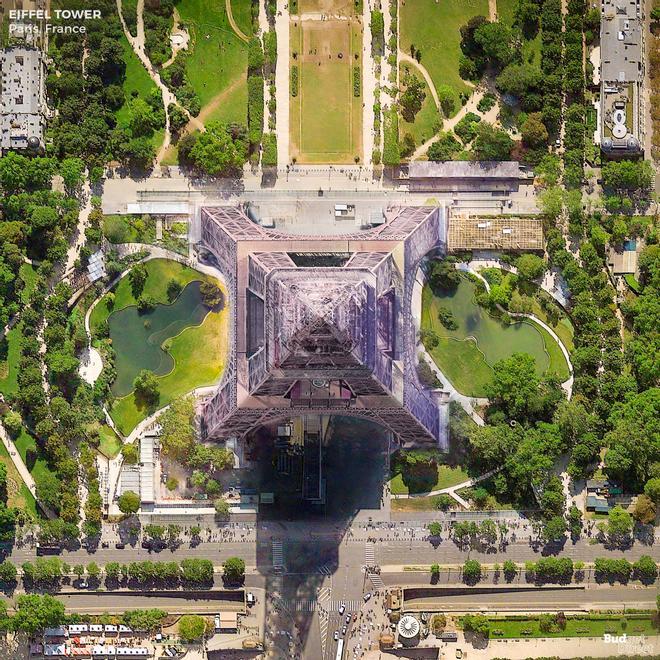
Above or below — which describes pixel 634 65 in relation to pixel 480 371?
above

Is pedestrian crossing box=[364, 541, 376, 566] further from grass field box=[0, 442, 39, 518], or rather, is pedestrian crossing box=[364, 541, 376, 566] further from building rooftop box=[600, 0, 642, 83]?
building rooftop box=[600, 0, 642, 83]

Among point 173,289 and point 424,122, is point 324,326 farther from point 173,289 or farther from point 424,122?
point 424,122

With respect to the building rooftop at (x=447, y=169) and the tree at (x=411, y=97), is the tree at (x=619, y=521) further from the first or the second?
the tree at (x=411, y=97)

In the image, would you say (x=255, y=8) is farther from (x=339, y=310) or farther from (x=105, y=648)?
(x=105, y=648)

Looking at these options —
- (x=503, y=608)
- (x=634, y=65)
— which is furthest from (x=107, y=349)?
(x=634, y=65)

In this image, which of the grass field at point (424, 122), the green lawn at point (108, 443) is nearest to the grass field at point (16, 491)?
the green lawn at point (108, 443)

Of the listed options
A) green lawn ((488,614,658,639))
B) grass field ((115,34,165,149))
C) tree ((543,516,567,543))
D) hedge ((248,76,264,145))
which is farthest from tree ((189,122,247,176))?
green lawn ((488,614,658,639))
